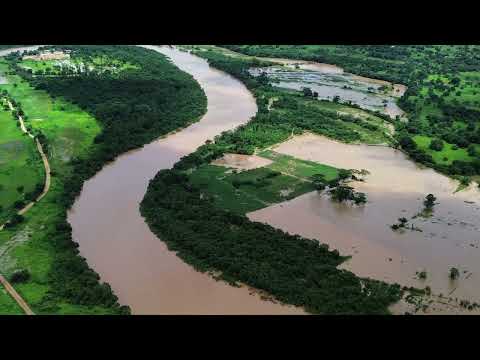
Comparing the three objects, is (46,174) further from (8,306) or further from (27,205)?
(8,306)

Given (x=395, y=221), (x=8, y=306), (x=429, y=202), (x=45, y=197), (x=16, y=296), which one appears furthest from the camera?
(x=45, y=197)

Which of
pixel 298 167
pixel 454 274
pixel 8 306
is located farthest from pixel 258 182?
pixel 8 306

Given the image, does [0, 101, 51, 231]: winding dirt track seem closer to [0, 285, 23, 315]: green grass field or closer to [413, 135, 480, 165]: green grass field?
[0, 285, 23, 315]: green grass field

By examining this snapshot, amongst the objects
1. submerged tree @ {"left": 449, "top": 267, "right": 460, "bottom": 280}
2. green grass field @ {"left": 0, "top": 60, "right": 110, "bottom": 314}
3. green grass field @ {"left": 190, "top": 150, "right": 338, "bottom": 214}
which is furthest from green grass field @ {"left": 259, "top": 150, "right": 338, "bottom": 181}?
green grass field @ {"left": 0, "top": 60, "right": 110, "bottom": 314}

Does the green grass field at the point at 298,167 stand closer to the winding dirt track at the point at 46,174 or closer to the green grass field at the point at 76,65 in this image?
the winding dirt track at the point at 46,174

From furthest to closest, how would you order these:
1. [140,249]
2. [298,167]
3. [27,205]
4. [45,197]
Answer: [298,167] → [45,197] → [27,205] → [140,249]

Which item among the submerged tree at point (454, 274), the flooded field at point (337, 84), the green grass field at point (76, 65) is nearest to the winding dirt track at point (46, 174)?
the green grass field at point (76, 65)

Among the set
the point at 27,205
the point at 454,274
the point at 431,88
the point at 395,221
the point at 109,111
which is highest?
the point at 431,88
